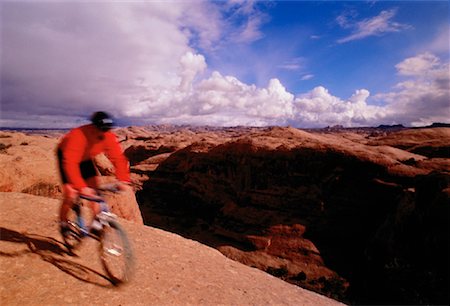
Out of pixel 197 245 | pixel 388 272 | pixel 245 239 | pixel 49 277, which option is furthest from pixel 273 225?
pixel 49 277

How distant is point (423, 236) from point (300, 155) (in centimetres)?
1574

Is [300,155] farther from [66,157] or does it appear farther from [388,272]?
[66,157]

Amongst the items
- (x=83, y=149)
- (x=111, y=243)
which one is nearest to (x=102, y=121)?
(x=83, y=149)

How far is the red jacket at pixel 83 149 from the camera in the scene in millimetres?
5406

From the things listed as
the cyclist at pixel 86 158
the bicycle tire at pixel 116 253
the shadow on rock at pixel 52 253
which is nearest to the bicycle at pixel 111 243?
the bicycle tire at pixel 116 253

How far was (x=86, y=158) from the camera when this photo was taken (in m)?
5.97

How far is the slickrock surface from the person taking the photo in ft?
17.4

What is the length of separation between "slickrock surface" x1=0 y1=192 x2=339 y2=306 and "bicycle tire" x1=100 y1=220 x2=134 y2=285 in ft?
0.65

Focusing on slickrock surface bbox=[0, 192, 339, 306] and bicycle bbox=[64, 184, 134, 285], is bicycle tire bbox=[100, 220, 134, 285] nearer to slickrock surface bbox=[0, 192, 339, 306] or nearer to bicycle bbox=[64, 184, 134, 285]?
bicycle bbox=[64, 184, 134, 285]

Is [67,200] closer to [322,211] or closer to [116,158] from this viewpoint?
[116,158]

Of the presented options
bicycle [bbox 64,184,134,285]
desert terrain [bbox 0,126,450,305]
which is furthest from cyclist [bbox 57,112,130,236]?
desert terrain [bbox 0,126,450,305]

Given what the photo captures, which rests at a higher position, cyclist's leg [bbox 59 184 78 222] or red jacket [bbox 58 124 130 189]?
red jacket [bbox 58 124 130 189]

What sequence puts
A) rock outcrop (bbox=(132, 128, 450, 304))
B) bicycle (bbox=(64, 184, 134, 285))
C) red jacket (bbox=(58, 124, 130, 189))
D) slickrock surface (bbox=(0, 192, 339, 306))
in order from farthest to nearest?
rock outcrop (bbox=(132, 128, 450, 304)), bicycle (bbox=(64, 184, 134, 285)), red jacket (bbox=(58, 124, 130, 189)), slickrock surface (bbox=(0, 192, 339, 306))

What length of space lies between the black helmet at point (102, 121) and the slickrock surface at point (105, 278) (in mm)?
2593
